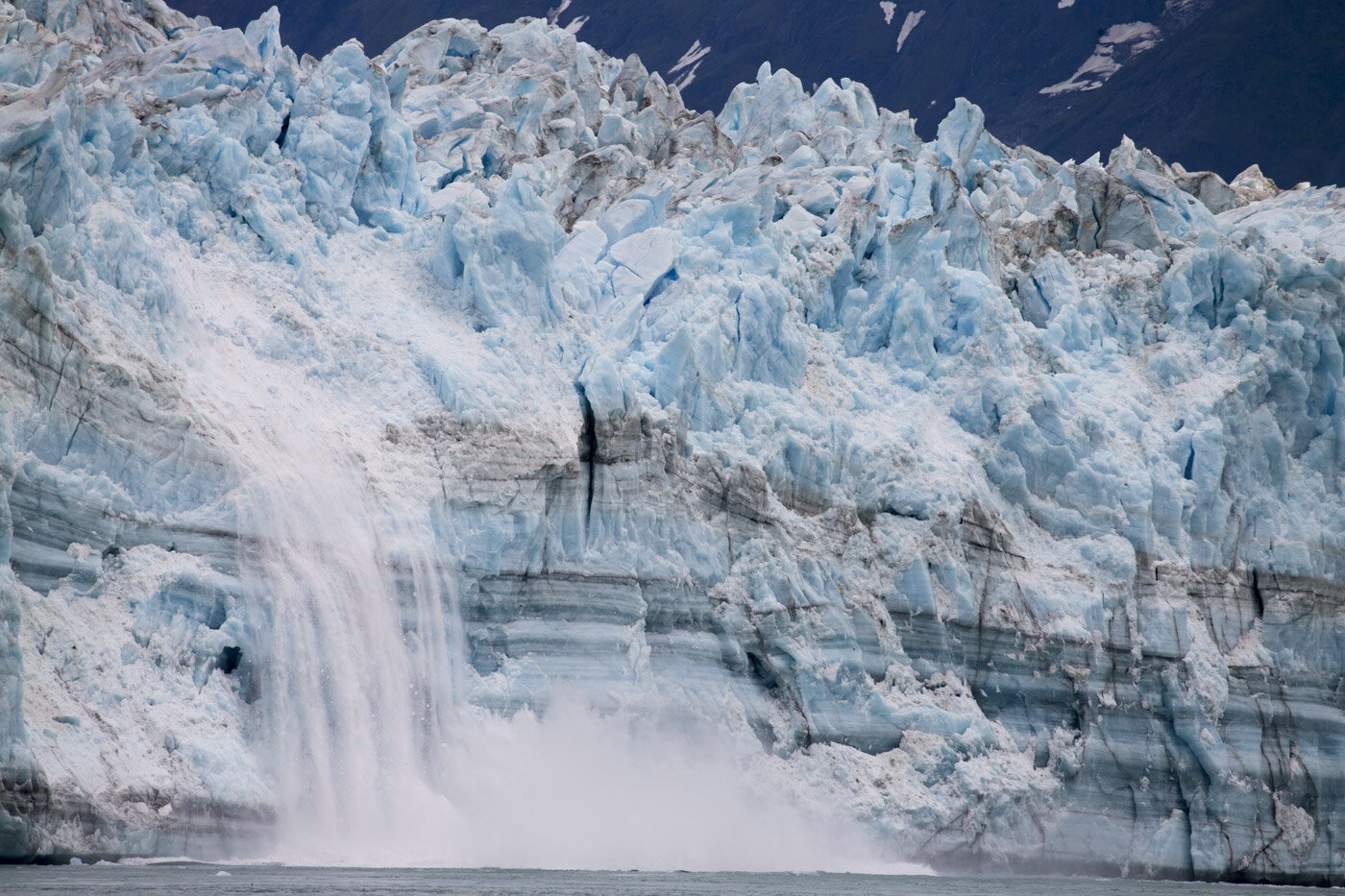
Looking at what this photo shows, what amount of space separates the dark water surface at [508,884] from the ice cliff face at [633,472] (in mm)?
744

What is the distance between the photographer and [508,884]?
635 inches

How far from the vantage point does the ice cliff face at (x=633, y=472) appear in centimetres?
1653

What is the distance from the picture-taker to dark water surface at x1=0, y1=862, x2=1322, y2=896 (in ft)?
43.2

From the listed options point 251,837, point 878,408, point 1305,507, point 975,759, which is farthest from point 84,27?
point 1305,507

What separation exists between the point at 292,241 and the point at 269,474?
5.45 m

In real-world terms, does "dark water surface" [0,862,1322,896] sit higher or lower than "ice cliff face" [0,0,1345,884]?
lower

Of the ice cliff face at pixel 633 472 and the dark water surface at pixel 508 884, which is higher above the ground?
the ice cliff face at pixel 633 472

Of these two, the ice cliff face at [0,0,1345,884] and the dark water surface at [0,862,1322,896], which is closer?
the dark water surface at [0,862,1322,896]

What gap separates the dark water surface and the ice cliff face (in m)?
0.74

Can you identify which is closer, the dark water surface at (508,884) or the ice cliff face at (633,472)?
the dark water surface at (508,884)

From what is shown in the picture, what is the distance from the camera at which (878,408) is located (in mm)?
24953

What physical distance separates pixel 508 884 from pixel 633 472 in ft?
24.1

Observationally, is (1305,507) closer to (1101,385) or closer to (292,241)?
(1101,385)

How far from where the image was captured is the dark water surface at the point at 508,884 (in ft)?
43.2
